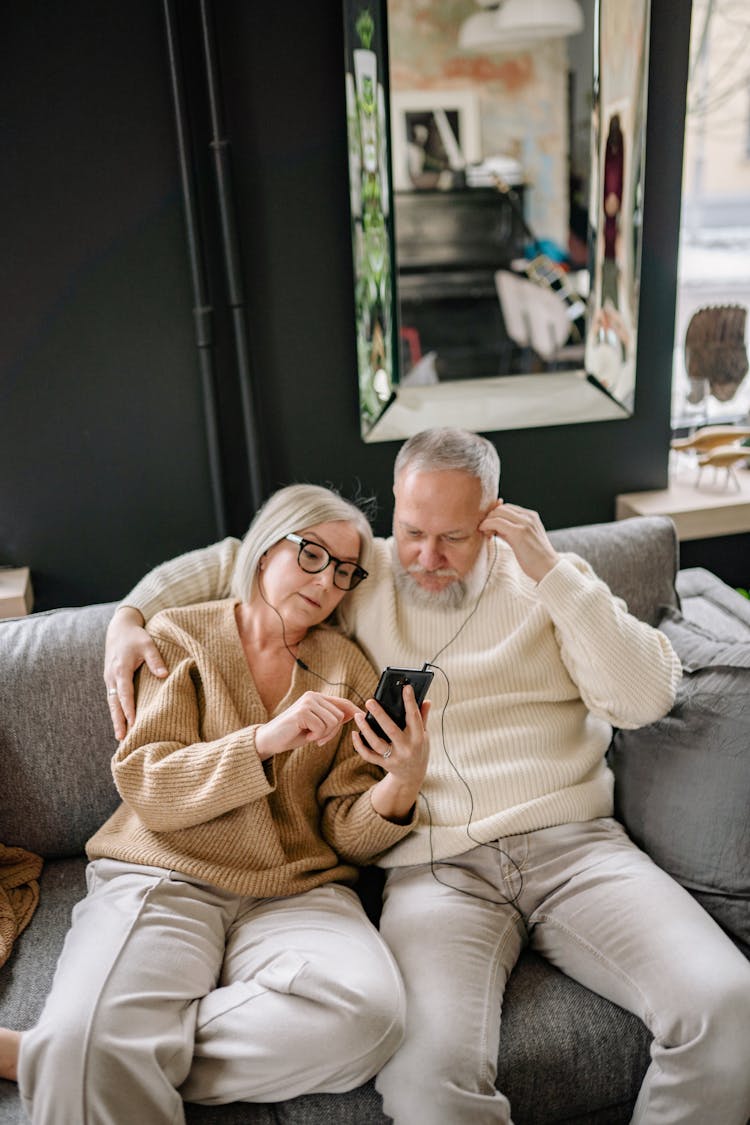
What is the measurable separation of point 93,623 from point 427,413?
1.10 m

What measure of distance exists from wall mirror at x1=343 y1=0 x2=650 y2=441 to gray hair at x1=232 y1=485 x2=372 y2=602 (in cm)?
75

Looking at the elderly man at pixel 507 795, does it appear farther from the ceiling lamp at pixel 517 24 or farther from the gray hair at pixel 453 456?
the ceiling lamp at pixel 517 24

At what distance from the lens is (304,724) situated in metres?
1.49

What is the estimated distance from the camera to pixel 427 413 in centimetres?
253

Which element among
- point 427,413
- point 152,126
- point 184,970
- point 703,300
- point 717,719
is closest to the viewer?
point 184,970

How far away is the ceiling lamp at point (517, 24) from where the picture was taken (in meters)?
2.28

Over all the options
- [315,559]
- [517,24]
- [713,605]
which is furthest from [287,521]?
[517,24]

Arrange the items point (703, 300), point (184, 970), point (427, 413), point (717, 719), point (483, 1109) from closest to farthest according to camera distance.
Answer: point (483, 1109), point (184, 970), point (717, 719), point (427, 413), point (703, 300)

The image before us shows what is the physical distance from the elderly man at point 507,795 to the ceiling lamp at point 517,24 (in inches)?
46.1

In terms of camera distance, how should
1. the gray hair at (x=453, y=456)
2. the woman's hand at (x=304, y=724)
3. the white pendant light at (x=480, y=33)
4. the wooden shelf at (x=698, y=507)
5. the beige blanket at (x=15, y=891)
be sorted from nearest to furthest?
the woman's hand at (x=304, y=724), the beige blanket at (x=15, y=891), the gray hair at (x=453, y=456), the white pendant light at (x=480, y=33), the wooden shelf at (x=698, y=507)

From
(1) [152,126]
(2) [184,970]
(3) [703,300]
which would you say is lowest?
(2) [184,970]

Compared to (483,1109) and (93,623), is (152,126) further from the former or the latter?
Result: (483,1109)

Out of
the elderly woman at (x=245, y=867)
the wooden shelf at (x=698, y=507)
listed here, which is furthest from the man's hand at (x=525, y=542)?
the wooden shelf at (x=698, y=507)

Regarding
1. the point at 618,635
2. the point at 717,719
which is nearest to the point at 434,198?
the point at 618,635
